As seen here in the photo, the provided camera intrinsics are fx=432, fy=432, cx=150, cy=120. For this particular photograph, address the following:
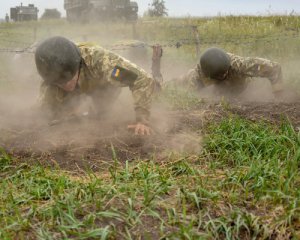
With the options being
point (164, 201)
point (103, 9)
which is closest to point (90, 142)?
point (164, 201)

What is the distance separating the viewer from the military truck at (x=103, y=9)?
23.4 meters

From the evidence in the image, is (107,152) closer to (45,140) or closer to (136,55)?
(45,140)

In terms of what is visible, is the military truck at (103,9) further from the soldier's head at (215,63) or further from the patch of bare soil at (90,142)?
the patch of bare soil at (90,142)

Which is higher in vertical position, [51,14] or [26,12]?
[26,12]

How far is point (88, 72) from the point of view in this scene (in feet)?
16.6

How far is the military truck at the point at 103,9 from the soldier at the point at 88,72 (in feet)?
61.9

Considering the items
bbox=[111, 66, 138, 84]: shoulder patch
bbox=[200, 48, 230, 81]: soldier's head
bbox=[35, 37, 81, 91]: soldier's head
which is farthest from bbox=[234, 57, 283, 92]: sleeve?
Result: bbox=[35, 37, 81, 91]: soldier's head

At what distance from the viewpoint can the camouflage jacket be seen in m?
6.93

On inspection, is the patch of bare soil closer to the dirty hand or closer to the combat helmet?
the dirty hand

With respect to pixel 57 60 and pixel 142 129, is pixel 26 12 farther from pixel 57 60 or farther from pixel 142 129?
pixel 142 129

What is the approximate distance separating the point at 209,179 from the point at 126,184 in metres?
0.63

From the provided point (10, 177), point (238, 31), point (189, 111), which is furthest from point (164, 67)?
point (10, 177)

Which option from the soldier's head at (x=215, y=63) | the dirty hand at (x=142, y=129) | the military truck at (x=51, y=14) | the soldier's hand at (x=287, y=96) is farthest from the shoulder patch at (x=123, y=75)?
the military truck at (x=51, y=14)

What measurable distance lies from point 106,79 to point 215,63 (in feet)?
9.46
